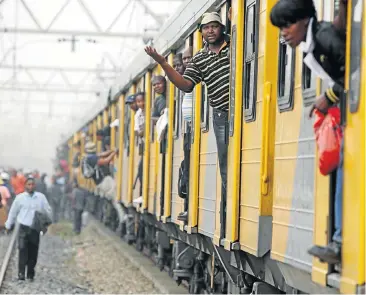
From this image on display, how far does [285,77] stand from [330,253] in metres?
1.65

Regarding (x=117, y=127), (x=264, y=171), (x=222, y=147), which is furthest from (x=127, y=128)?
(x=264, y=171)

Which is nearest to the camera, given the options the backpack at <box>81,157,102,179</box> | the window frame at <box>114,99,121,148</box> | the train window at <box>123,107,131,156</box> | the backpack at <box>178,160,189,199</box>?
the backpack at <box>178,160,189,199</box>

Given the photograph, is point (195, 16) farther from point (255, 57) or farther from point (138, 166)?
point (138, 166)

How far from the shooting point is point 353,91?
16.1ft

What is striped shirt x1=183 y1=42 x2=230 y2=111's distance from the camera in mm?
8055

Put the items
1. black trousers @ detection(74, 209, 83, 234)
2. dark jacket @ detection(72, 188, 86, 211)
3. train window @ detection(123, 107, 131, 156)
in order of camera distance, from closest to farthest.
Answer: train window @ detection(123, 107, 131, 156) → black trousers @ detection(74, 209, 83, 234) → dark jacket @ detection(72, 188, 86, 211)

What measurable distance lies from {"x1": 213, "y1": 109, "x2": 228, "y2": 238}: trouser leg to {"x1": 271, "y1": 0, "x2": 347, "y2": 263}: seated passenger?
273 centimetres

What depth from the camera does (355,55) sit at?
4.89m

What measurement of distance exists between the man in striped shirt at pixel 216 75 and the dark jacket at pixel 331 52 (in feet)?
9.37

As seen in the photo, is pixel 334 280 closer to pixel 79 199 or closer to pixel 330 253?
pixel 330 253

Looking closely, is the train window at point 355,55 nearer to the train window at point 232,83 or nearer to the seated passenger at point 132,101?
the train window at point 232,83

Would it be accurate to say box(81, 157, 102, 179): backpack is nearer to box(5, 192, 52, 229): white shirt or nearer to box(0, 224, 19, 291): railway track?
box(0, 224, 19, 291): railway track

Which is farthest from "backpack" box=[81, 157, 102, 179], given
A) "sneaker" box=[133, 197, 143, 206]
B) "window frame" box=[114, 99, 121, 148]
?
"sneaker" box=[133, 197, 143, 206]

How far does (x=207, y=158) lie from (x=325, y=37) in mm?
3914
